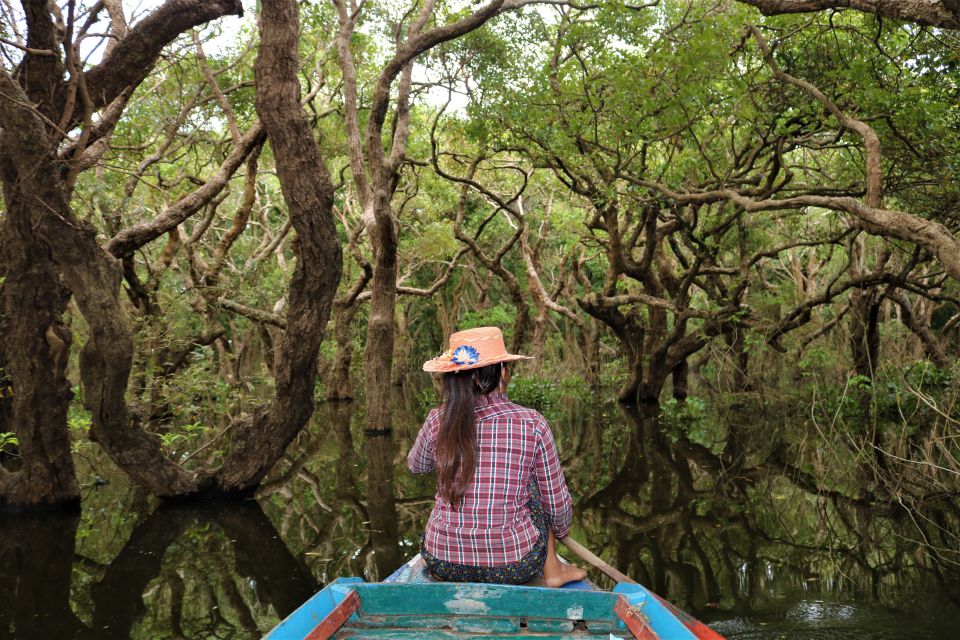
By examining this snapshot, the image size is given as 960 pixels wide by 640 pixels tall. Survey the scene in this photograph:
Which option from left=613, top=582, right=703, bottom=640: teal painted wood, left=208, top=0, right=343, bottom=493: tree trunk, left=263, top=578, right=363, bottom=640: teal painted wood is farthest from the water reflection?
left=613, top=582, right=703, bottom=640: teal painted wood

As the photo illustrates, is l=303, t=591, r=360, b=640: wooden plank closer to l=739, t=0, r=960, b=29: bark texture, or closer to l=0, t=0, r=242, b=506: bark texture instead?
l=0, t=0, r=242, b=506: bark texture

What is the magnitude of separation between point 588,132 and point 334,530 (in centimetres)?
713

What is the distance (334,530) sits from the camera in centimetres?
747

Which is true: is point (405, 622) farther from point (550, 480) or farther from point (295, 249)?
point (295, 249)

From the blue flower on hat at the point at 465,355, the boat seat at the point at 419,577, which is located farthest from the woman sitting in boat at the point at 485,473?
the boat seat at the point at 419,577

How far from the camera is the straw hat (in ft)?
11.8

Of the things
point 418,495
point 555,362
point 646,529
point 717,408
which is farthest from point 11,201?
point 555,362

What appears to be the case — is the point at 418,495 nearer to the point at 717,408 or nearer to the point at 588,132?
the point at 588,132

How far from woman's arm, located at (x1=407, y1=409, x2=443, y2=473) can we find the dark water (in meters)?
1.86

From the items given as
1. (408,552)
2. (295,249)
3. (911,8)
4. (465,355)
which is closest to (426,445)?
(465,355)

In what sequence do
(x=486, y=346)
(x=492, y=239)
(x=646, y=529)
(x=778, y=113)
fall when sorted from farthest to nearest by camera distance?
1. (x=492, y=239)
2. (x=778, y=113)
3. (x=646, y=529)
4. (x=486, y=346)

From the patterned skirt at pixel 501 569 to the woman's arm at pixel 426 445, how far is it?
0.38 metres

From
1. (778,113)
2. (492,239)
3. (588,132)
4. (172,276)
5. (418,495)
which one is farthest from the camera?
(492,239)

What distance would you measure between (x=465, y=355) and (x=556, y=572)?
115cm
